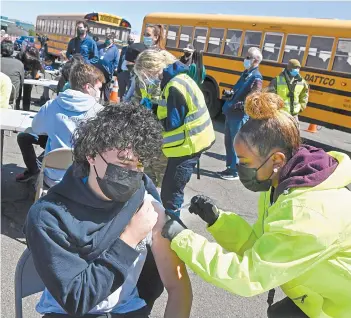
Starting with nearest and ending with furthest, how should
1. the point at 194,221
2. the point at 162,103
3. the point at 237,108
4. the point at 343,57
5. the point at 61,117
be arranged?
the point at 61,117 → the point at 162,103 → the point at 194,221 → the point at 237,108 → the point at 343,57

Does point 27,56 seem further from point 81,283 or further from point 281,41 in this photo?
point 81,283

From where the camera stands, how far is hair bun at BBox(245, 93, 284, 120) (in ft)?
5.84

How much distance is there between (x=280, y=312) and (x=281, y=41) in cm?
825

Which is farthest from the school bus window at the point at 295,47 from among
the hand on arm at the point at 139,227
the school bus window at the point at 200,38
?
the hand on arm at the point at 139,227

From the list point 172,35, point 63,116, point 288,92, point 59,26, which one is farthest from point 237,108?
point 59,26

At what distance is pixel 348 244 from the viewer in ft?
4.99

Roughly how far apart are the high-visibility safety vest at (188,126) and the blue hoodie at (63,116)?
1.94ft

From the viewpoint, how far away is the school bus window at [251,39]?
9570 mm

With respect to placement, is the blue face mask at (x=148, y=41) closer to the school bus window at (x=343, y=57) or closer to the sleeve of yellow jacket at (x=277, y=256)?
the sleeve of yellow jacket at (x=277, y=256)

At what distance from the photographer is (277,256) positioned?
57.5 inches

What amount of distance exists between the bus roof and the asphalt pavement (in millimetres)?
3521

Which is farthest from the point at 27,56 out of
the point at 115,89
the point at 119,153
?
the point at 119,153

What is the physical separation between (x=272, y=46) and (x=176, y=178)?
22.1 feet

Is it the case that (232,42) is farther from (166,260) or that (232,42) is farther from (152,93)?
(166,260)
